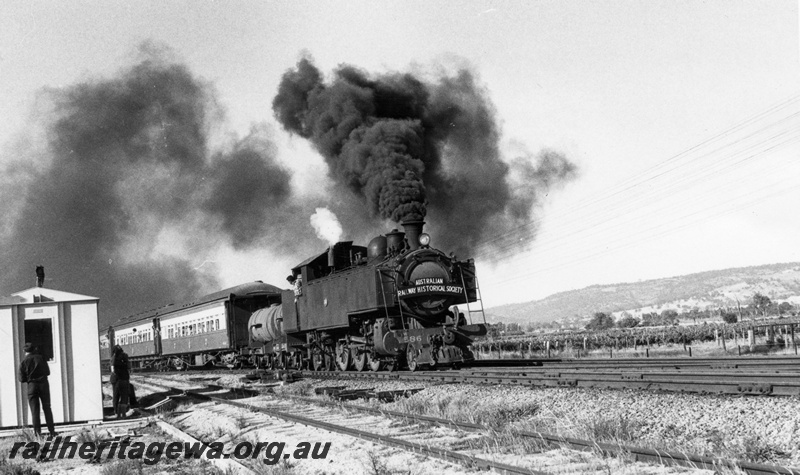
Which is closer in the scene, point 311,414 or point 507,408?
point 507,408

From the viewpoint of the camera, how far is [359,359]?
19.3m

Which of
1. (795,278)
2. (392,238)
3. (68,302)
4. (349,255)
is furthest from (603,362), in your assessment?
(795,278)

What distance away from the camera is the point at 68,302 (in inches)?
484

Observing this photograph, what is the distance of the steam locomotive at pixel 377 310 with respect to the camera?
56.3 ft

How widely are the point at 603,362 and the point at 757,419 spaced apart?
10384 millimetres

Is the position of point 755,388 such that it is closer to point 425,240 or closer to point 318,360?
point 425,240

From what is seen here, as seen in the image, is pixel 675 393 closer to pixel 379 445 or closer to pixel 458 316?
pixel 379 445

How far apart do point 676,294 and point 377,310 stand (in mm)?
113714

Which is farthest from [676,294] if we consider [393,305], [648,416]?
[648,416]

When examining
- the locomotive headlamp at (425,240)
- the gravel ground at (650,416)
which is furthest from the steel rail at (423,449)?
the locomotive headlamp at (425,240)

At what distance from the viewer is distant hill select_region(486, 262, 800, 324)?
105688 mm

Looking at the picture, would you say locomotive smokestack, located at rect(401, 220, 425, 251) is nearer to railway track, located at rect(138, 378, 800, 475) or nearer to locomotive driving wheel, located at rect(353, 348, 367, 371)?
locomotive driving wheel, located at rect(353, 348, 367, 371)

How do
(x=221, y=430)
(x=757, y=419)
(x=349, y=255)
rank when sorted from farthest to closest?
1. (x=349, y=255)
2. (x=221, y=430)
3. (x=757, y=419)

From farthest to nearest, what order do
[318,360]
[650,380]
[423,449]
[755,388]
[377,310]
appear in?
[318,360] → [377,310] → [650,380] → [755,388] → [423,449]
